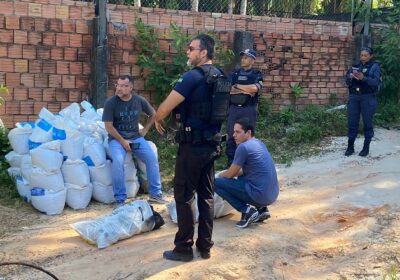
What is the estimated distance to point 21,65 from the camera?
6.73 metres

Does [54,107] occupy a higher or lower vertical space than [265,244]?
higher

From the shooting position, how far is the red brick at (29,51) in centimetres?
672

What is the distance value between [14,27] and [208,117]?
394 centimetres

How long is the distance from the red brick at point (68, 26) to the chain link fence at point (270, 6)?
36.1 inches

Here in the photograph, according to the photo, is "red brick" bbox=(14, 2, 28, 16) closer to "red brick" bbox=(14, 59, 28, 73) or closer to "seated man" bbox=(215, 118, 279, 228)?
"red brick" bbox=(14, 59, 28, 73)

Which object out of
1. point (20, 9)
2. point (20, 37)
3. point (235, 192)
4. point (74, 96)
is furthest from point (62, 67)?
point (235, 192)

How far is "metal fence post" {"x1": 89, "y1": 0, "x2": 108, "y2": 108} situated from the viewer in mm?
7031

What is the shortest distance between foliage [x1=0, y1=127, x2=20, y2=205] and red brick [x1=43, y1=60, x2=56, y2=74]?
994 mm

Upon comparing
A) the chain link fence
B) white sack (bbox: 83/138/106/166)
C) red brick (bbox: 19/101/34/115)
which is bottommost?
white sack (bbox: 83/138/106/166)

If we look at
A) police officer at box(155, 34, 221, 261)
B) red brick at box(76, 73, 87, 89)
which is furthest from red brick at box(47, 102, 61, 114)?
police officer at box(155, 34, 221, 261)

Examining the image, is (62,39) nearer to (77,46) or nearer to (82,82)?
(77,46)

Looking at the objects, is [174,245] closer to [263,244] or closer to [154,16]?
[263,244]

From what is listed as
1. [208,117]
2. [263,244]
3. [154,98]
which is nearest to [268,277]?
[263,244]

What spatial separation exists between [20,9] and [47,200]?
2848mm
